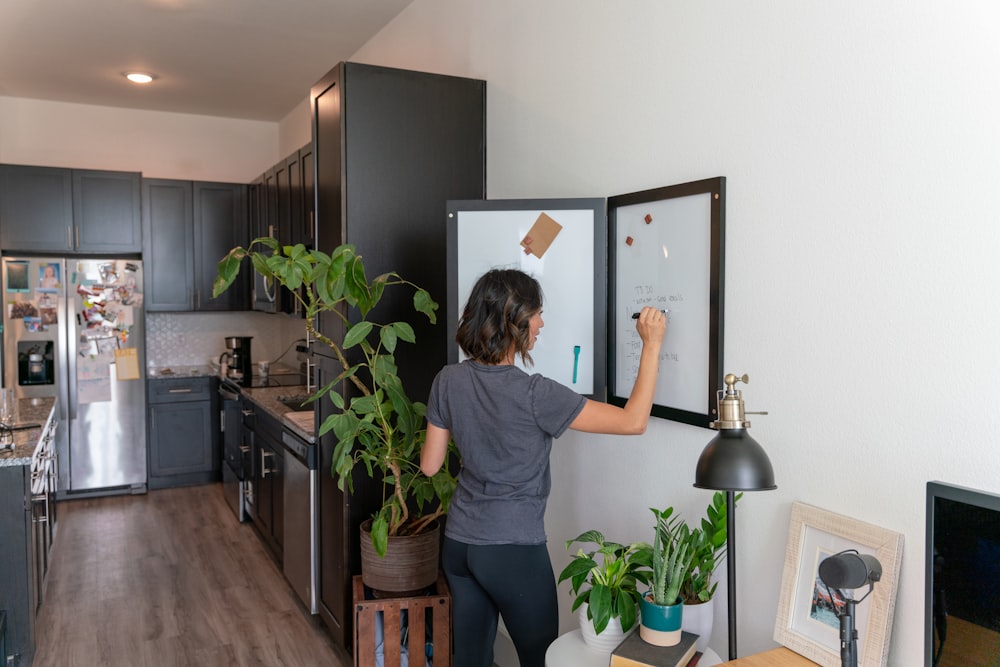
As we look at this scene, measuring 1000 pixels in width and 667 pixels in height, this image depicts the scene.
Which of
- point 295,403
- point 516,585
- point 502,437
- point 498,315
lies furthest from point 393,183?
point 295,403

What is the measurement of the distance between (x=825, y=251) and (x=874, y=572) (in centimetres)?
65

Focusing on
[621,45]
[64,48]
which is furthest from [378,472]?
[64,48]

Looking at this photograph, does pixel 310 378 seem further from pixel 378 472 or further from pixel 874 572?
pixel 874 572

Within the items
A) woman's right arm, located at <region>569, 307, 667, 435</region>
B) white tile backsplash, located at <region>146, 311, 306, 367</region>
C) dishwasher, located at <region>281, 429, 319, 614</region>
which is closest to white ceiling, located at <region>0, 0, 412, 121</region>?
white tile backsplash, located at <region>146, 311, 306, 367</region>

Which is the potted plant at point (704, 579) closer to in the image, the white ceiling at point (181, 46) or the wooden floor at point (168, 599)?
the wooden floor at point (168, 599)

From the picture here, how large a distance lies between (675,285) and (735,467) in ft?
2.42

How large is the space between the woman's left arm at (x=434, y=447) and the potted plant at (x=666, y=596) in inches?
24.9

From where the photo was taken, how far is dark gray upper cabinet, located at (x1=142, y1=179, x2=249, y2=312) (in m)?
6.10

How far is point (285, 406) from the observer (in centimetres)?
443

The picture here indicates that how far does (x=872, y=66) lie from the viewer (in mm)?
1553

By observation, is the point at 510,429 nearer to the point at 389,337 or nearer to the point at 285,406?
the point at 389,337

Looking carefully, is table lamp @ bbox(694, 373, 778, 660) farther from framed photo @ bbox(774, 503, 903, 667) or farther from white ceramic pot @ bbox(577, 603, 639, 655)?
white ceramic pot @ bbox(577, 603, 639, 655)

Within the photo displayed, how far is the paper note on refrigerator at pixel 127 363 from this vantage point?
5734mm

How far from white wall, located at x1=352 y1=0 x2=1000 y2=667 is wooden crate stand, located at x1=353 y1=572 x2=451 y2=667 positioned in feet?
2.43
